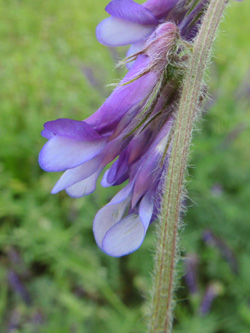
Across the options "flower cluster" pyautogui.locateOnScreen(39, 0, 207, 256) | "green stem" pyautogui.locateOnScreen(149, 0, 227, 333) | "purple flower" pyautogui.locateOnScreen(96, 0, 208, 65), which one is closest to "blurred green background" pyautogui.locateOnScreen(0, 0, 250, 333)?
"green stem" pyautogui.locateOnScreen(149, 0, 227, 333)

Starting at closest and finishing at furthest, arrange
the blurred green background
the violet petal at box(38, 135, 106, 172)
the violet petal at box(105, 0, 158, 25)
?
the violet petal at box(38, 135, 106, 172) < the violet petal at box(105, 0, 158, 25) < the blurred green background

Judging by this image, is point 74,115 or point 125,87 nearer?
point 125,87

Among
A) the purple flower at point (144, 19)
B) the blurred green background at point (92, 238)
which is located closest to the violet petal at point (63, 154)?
the purple flower at point (144, 19)

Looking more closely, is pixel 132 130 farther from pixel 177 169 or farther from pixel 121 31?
pixel 121 31

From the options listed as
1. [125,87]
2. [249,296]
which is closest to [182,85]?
[125,87]

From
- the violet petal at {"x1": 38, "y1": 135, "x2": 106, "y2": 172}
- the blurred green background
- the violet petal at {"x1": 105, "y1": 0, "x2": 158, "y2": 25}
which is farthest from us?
the blurred green background

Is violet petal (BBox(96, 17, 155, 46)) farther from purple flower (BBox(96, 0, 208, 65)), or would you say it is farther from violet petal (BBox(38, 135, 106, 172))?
violet petal (BBox(38, 135, 106, 172))

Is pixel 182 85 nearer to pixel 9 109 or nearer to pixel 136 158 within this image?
pixel 136 158

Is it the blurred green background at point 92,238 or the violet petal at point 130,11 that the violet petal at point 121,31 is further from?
the blurred green background at point 92,238
